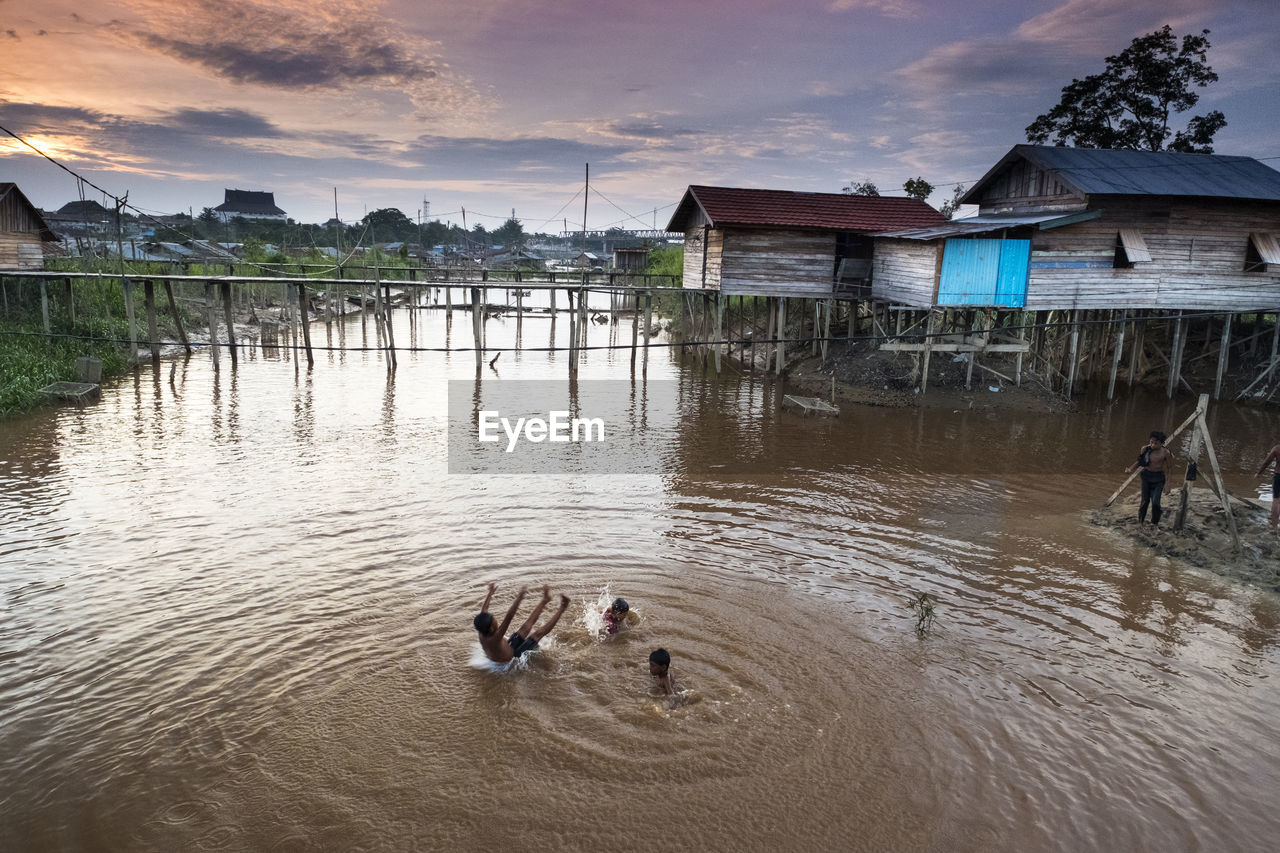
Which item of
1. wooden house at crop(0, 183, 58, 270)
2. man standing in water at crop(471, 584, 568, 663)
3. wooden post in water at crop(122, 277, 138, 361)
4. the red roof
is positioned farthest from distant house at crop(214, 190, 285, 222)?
man standing in water at crop(471, 584, 568, 663)

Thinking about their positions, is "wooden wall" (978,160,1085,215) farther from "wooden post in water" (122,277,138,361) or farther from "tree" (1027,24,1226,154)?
"wooden post in water" (122,277,138,361)

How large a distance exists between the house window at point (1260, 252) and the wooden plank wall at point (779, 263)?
35.9 feet

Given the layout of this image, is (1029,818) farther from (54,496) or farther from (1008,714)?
(54,496)

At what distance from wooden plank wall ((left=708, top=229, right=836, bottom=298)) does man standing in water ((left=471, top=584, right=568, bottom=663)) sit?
665 inches

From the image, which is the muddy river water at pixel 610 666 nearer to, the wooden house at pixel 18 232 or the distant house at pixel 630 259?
the wooden house at pixel 18 232

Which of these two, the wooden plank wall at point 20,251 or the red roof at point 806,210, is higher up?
the red roof at point 806,210

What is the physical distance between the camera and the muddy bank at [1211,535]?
9875 mm

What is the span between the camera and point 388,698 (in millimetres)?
7031

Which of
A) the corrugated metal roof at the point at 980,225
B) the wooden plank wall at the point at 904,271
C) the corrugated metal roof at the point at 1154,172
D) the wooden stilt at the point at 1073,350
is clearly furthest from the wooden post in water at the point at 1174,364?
the wooden plank wall at the point at 904,271

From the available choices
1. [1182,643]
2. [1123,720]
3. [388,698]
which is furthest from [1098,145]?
[388,698]

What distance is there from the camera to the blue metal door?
1903cm

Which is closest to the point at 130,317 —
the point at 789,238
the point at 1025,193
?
the point at 789,238

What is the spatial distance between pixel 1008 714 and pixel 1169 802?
134 centimetres

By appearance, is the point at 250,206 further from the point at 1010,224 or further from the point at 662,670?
the point at 662,670
